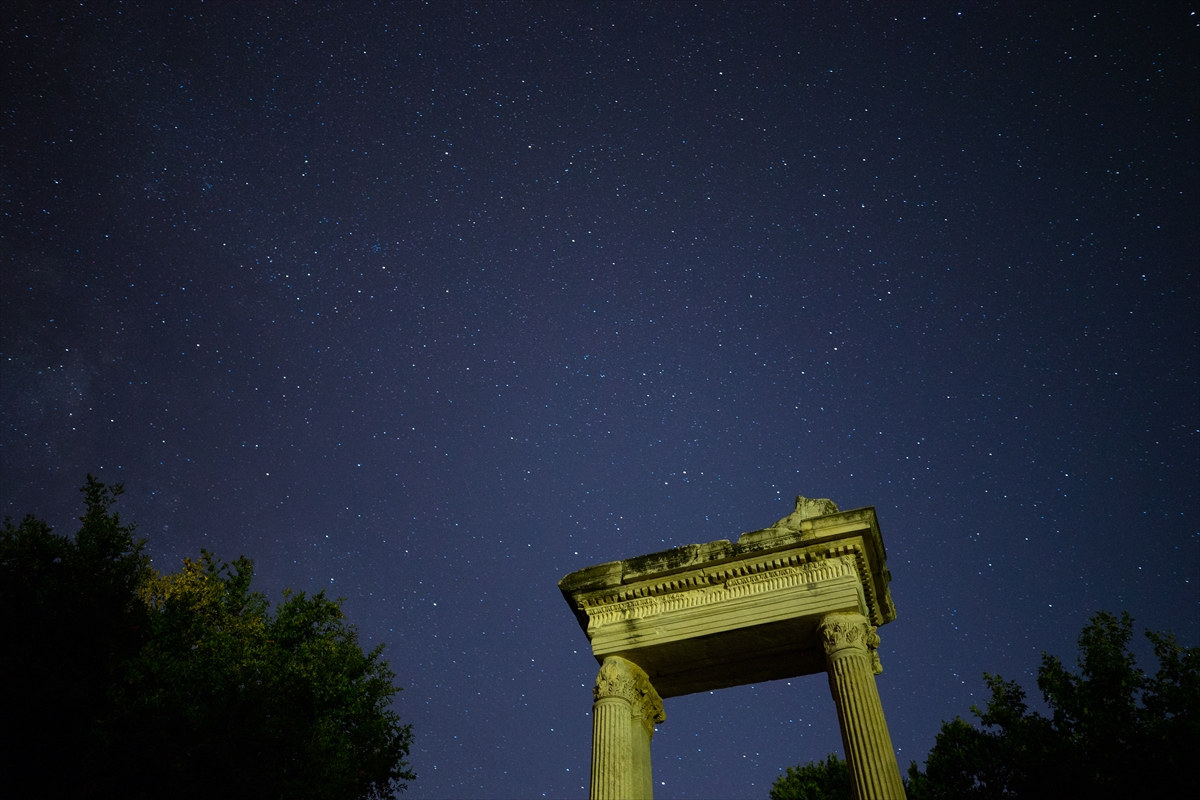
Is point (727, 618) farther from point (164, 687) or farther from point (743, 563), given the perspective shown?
point (164, 687)

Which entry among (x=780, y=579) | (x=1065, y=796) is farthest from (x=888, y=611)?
(x=1065, y=796)

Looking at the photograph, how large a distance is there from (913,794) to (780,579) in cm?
1740

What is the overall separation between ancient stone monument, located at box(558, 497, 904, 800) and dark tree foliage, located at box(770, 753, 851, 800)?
15434 mm

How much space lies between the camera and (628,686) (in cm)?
1251

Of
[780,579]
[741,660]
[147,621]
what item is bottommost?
[741,660]

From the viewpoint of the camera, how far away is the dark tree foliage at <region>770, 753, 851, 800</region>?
25.4 metres

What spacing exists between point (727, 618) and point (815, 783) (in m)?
17.8

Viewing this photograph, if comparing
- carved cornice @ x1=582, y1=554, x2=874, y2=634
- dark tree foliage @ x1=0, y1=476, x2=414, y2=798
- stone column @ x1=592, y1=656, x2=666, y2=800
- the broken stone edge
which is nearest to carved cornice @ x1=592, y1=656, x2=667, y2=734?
stone column @ x1=592, y1=656, x2=666, y2=800

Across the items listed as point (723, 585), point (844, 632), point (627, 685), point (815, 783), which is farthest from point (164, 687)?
point (815, 783)

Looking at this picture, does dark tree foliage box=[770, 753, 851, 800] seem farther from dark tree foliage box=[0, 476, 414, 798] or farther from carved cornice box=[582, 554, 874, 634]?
carved cornice box=[582, 554, 874, 634]

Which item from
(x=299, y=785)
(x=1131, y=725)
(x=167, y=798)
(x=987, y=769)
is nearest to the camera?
(x=167, y=798)

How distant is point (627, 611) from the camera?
1298 centimetres

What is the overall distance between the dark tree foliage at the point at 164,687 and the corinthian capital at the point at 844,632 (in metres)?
13.4

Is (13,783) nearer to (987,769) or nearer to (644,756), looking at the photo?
(644,756)
